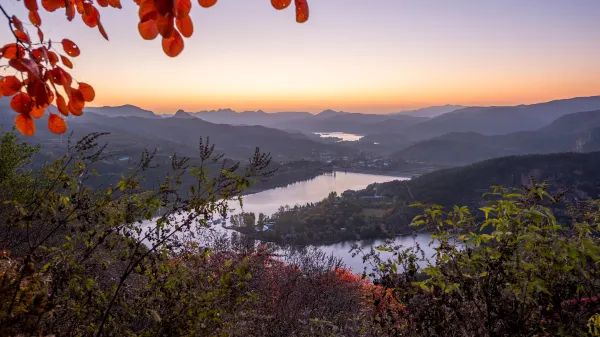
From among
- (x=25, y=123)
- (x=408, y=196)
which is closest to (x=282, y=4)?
(x=25, y=123)

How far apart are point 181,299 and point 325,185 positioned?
75.6m

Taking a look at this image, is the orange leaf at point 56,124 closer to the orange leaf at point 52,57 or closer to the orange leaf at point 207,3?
the orange leaf at point 52,57

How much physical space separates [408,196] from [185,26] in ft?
156

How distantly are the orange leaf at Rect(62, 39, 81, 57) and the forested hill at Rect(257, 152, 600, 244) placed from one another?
38.1 m

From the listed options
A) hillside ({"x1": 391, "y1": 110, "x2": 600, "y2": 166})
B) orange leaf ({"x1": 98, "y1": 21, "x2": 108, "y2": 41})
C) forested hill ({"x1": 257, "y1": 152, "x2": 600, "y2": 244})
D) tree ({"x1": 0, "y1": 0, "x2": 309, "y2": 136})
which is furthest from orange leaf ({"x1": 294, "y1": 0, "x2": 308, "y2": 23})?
hillside ({"x1": 391, "y1": 110, "x2": 600, "y2": 166})

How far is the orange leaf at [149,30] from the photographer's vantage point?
0.72 meters

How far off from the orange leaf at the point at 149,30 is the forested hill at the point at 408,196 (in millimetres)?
38326

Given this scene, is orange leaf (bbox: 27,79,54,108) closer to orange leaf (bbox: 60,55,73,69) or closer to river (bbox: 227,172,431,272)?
orange leaf (bbox: 60,55,73,69)

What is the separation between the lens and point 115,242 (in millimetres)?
2004

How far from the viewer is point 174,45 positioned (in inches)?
31.4

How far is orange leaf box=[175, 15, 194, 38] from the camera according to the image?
77 cm

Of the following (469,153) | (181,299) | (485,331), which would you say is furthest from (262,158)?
(469,153)

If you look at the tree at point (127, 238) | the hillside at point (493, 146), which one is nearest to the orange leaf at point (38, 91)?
the tree at point (127, 238)

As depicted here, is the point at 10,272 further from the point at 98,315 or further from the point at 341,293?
the point at 341,293
